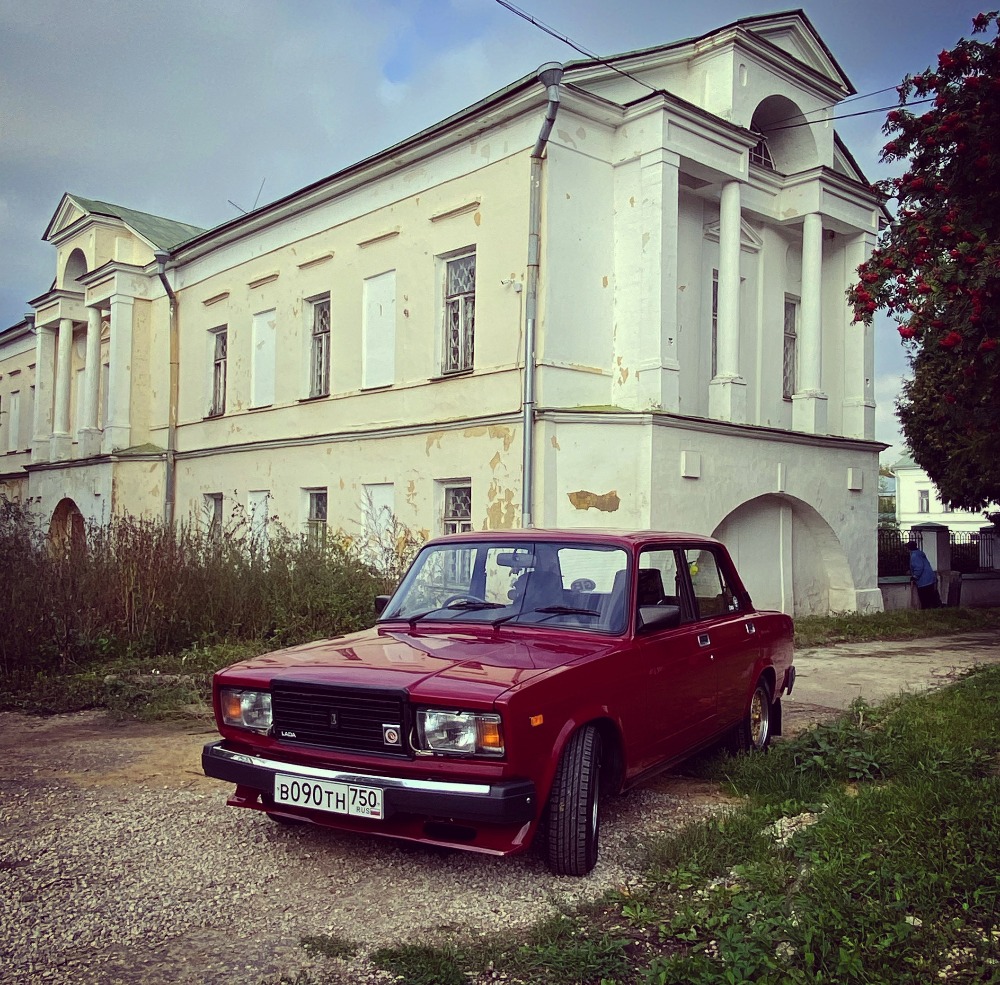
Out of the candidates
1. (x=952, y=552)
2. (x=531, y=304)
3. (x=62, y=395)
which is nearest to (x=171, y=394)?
(x=62, y=395)

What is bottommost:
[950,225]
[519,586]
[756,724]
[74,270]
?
[756,724]

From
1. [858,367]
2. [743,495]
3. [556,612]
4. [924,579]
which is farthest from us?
[924,579]

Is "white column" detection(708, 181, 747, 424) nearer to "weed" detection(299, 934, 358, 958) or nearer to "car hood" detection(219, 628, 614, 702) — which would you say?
"car hood" detection(219, 628, 614, 702)

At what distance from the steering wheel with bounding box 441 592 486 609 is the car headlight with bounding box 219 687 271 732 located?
3.93ft

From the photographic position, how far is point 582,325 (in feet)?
46.5

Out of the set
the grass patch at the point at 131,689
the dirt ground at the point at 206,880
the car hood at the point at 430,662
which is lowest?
the dirt ground at the point at 206,880

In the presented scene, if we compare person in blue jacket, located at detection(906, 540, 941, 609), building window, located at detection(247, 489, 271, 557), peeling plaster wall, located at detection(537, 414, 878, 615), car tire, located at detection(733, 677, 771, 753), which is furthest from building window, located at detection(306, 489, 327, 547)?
car tire, located at detection(733, 677, 771, 753)

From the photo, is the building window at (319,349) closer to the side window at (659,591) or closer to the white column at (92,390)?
the white column at (92,390)

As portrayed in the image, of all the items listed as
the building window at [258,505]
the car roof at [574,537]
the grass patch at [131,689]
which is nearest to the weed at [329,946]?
the car roof at [574,537]

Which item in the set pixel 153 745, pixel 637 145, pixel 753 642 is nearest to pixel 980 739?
pixel 753 642

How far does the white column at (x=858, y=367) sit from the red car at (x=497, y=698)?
1293 centimetres

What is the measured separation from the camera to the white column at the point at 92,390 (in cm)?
2472

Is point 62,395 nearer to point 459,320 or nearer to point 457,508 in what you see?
point 459,320

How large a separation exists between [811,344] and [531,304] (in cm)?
561
